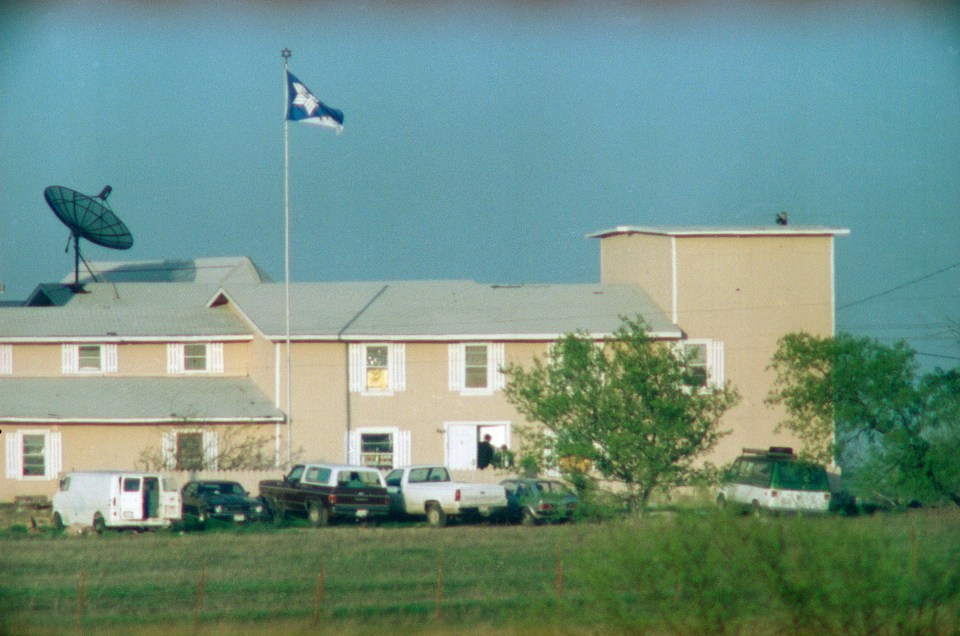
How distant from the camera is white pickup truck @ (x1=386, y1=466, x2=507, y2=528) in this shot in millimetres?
32219

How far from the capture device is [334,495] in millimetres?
31781

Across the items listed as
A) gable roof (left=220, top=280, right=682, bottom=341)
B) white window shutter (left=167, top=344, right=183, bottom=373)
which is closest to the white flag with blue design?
gable roof (left=220, top=280, right=682, bottom=341)

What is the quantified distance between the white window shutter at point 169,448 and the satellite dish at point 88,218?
10.9 m

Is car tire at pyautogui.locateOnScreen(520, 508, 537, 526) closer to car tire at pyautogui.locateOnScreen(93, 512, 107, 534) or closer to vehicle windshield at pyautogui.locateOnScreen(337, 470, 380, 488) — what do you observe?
vehicle windshield at pyautogui.locateOnScreen(337, 470, 380, 488)

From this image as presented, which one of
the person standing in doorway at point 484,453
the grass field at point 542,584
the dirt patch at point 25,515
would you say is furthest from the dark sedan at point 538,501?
the dirt patch at point 25,515

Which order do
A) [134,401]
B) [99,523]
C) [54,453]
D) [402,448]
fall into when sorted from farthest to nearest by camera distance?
[402,448], [134,401], [54,453], [99,523]

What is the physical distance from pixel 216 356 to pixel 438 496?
13.9 m

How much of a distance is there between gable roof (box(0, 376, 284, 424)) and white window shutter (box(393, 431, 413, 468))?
3.89 metres

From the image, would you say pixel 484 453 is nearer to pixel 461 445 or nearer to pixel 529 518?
pixel 461 445

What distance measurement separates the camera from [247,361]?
4356cm

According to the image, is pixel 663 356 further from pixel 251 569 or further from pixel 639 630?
pixel 639 630

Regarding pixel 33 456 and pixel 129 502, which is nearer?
pixel 129 502

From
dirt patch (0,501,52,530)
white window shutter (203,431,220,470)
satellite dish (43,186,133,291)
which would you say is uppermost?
satellite dish (43,186,133,291)

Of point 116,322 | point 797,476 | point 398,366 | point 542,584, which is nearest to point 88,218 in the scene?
point 116,322
